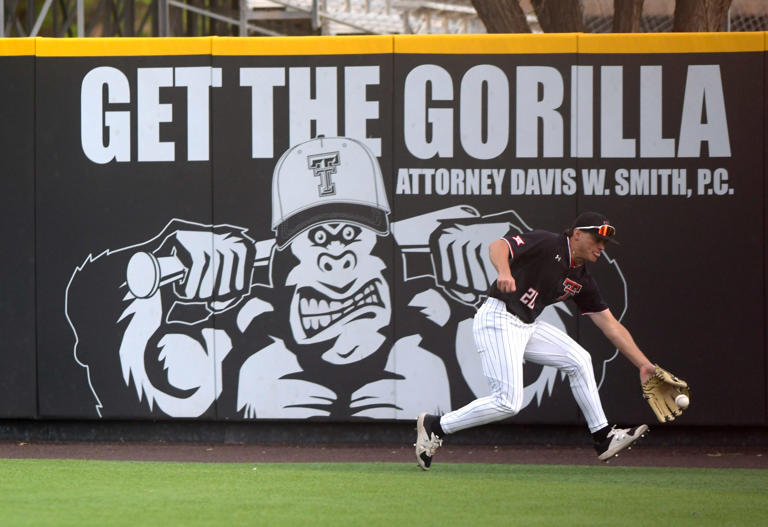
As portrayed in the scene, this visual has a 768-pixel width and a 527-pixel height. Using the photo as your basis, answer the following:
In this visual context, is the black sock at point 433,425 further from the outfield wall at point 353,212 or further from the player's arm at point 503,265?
the outfield wall at point 353,212

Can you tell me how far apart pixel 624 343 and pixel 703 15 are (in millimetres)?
4912

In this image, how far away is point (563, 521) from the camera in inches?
249

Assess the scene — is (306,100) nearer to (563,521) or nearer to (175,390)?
(175,390)

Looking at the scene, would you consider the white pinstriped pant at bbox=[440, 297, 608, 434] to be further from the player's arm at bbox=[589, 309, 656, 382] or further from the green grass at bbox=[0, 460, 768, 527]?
the green grass at bbox=[0, 460, 768, 527]

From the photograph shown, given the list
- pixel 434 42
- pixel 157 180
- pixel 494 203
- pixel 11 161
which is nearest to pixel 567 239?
pixel 494 203

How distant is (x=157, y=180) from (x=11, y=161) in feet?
3.80

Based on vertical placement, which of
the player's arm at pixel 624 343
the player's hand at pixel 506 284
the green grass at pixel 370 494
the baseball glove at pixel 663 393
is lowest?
the green grass at pixel 370 494

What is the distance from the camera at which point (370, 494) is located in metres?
7.21

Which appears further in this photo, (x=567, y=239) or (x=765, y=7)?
(x=765, y=7)

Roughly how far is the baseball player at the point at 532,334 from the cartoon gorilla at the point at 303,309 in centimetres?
164

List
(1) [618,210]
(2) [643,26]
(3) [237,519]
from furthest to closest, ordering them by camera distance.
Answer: (2) [643,26]
(1) [618,210]
(3) [237,519]

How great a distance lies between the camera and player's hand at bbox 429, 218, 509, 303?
980 centimetres

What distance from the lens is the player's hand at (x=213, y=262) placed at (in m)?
9.89

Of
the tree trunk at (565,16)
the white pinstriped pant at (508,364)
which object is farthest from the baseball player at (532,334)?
the tree trunk at (565,16)
